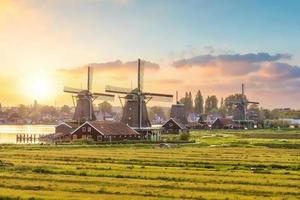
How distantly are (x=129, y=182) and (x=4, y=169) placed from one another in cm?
1355

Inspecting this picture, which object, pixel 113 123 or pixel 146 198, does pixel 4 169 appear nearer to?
pixel 146 198

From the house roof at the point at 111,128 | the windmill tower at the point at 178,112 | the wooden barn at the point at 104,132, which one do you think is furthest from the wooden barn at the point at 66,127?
the windmill tower at the point at 178,112

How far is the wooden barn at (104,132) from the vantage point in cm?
10269

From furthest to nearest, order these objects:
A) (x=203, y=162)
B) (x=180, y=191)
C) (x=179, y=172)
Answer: (x=203, y=162), (x=179, y=172), (x=180, y=191)

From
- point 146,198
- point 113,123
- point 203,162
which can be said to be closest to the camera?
point 146,198

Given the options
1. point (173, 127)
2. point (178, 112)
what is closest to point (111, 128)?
point (173, 127)

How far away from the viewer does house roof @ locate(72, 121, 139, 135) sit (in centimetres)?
10324

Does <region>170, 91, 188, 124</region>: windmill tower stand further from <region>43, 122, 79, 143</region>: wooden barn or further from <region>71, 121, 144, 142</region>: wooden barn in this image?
<region>71, 121, 144, 142</region>: wooden barn

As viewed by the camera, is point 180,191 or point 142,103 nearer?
point 180,191

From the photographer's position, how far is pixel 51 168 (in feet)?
148

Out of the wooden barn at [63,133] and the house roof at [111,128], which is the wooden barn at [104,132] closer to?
the house roof at [111,128]

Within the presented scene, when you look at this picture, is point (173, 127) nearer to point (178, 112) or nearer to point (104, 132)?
point (178, 112)

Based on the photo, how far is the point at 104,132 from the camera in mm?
102750

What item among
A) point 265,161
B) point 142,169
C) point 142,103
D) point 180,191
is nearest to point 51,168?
point 142,169
